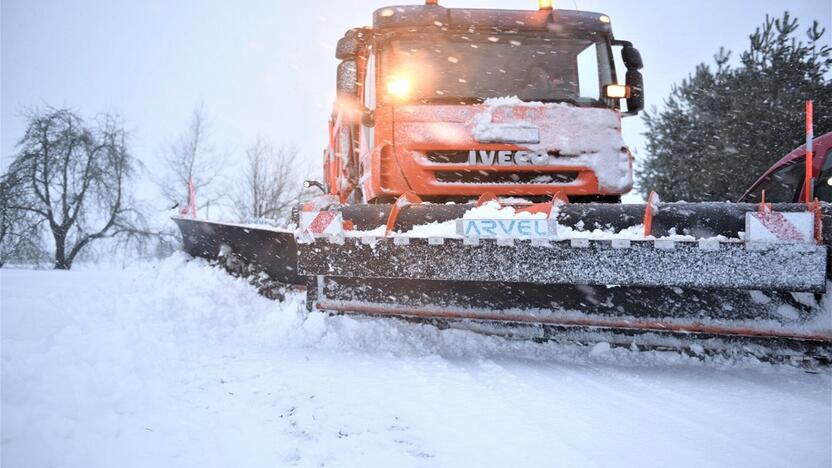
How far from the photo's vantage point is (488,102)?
14.3 ft

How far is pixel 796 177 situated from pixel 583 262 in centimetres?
341

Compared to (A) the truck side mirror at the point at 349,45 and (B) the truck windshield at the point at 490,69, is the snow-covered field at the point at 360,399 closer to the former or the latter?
(B) the truck windshield at the point at 490,69

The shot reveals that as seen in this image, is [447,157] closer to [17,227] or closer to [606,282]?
[606,282]

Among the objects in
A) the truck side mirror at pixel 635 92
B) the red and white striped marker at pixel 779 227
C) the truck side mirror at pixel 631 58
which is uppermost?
the truck side mirror at pixel 631 58

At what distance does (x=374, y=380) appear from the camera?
2965 millimetres

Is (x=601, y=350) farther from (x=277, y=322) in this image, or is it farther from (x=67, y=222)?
(x=67, y=222)

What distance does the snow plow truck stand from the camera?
3.09 meters

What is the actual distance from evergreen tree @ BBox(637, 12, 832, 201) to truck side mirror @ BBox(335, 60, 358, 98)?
1254 cm

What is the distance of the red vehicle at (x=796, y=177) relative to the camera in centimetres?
479

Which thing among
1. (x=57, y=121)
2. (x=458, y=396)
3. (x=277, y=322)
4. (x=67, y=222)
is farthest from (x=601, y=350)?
(x=57, y=121)

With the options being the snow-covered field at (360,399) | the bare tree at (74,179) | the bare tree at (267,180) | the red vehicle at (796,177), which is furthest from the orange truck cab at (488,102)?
the bare tree at (267,180)

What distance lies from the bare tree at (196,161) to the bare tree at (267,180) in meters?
1.56

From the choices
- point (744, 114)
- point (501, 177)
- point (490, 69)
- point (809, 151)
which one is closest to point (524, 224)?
point (501, 177)

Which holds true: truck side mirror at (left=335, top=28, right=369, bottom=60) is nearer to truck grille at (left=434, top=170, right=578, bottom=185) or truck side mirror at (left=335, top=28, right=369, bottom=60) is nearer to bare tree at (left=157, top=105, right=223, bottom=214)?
truck grille at (left=434, top=170, right=578, bottom=185)
